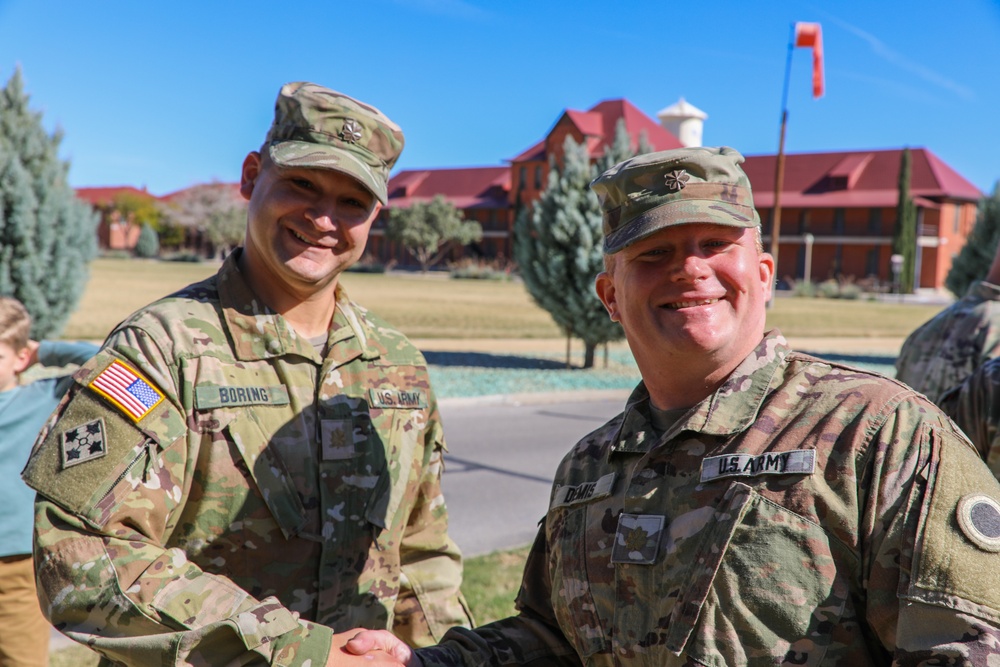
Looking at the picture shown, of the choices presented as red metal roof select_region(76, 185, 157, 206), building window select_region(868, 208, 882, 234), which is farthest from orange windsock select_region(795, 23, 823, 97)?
red metal roof select_region(76, 185, 157, 206)

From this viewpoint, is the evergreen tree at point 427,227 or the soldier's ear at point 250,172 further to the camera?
the evergreen tree at point 427,227

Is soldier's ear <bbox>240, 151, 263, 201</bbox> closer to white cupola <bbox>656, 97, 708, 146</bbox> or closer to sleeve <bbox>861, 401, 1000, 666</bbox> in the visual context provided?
sleeve <bbox>861, 401, 1000, 666</bbox>

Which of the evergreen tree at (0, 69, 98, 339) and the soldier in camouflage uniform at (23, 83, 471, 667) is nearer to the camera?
the soldier in camouflage uniform at (23, 83, 471, 667)

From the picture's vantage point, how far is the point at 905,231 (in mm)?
54688

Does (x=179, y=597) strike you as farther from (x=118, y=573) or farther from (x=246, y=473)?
(x=246, y=473)

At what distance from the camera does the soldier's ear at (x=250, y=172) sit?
9.05ft

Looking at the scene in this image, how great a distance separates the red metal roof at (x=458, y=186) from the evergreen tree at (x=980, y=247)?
5266 centimetres

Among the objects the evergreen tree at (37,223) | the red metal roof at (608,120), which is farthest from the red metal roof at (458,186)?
the evergreen tree at (37,223)

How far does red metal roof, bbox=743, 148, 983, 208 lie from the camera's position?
58.3m

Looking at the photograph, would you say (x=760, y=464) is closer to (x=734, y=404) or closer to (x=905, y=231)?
(x=734, y=404)

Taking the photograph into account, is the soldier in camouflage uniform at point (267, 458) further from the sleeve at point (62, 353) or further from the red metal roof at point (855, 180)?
the red metal roof at point (855, 180)

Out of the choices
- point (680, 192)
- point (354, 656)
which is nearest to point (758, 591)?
point (680, 192)

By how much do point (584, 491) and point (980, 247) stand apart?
19.8 metres

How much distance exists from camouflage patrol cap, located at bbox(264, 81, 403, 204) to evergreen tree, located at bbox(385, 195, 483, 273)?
205 feet
